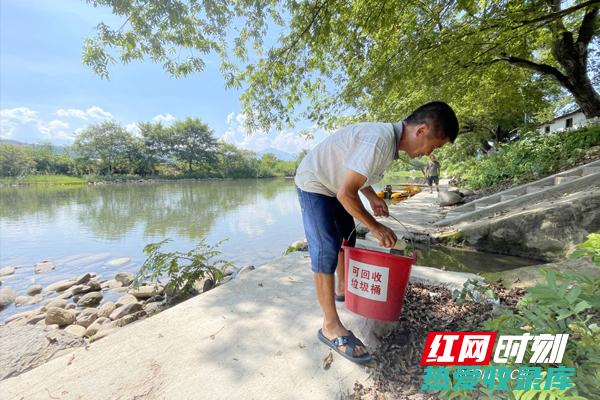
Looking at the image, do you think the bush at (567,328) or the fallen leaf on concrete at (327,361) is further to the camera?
the fallen leaf on concrete at (327,361)

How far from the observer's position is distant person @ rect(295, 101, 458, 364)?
1.38 metres

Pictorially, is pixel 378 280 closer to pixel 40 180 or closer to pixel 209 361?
pixel 209 361

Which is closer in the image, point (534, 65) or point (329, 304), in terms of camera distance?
point (329, 304)

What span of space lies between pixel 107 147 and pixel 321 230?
46.0 m

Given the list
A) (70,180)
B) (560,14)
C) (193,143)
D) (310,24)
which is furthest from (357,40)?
(193,143)

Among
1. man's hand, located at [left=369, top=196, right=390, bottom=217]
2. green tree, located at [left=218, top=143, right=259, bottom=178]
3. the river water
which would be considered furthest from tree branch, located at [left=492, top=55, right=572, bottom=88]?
green tree, located at [left=218, top=143, right=259, bottom=178]

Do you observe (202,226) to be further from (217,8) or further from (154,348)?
(154,348)

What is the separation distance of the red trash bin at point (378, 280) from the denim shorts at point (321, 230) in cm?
14

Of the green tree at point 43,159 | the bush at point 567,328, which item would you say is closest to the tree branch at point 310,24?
the bush at point 567,328

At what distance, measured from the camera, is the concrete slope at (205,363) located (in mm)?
1325

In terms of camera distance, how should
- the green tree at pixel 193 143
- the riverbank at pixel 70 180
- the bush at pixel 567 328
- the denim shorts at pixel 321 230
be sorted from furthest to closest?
1. the green tree at pixel 193 143
2. the riverbank at pixel 70 180
3. the denim shorts at pixel 321 230
4. the bush at pixel 567 328

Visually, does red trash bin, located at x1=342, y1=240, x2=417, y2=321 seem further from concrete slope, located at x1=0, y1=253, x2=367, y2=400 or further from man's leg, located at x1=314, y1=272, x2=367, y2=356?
concrete slope, located at x1=0, y1=253, x2=367, y2=400

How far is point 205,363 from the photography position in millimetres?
1492

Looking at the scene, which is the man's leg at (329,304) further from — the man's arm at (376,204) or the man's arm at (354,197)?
the man's arm at (376,204)
